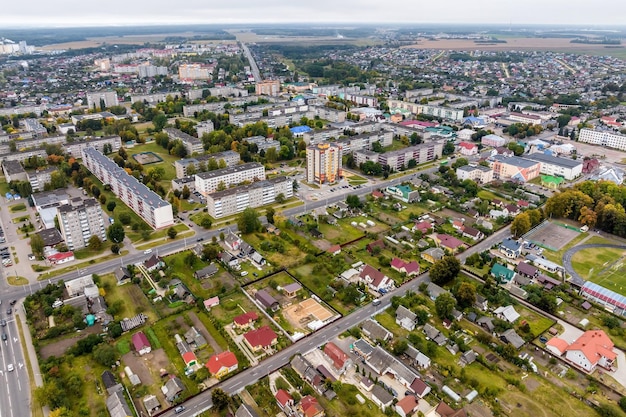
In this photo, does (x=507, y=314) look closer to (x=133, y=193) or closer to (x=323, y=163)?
(x=323, y=163)

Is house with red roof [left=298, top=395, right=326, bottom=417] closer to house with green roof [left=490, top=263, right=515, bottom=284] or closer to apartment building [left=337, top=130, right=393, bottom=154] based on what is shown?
house with green roof [left=490, top=263, right=515, bottom=284]

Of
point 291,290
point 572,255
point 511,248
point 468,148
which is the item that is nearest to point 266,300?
point 291,290

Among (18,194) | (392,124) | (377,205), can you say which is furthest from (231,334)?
(392,124)

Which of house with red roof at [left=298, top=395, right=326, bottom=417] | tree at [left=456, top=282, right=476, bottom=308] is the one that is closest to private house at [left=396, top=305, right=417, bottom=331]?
tree at [left=456, top=282, right=476, bottom=308]

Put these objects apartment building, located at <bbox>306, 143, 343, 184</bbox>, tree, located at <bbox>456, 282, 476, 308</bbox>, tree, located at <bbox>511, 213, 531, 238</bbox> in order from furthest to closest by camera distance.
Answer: apartment building, located at <bbox>306, 143, 343, 184</bbox> → tree, located at <bbox>511, 213, 531, 238</bbox> → tree, located at <bbox>456, 282, 476, 308</bbox>

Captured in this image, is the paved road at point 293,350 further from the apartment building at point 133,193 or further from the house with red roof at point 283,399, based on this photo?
the apartment building at point 133,193

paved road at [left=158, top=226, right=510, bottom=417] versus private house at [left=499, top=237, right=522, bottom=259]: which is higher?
private house at [left=499, top=237, right=522, bottom=259]

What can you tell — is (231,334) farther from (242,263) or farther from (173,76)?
(173,76)
